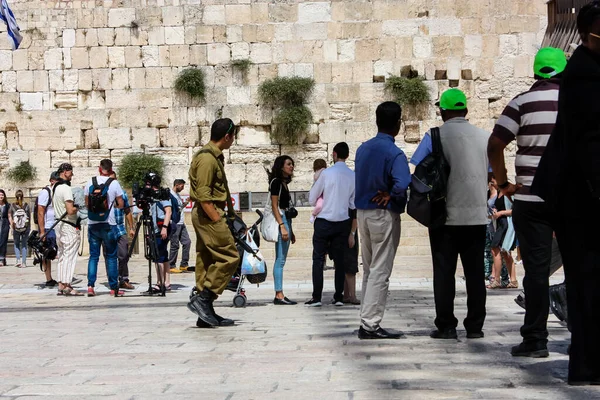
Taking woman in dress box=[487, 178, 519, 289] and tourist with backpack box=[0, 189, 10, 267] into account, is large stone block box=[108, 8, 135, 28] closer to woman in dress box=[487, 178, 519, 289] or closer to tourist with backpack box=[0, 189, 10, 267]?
tourist with backpack box=[0, 189, 10, 267]

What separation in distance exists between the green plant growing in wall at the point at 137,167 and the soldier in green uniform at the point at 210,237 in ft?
39.7

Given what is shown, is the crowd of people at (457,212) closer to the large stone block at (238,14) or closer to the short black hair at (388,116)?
the short black hair at (388,116)

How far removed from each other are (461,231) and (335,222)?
3.35m

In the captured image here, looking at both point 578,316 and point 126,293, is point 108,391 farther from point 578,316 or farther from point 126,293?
point 126,293

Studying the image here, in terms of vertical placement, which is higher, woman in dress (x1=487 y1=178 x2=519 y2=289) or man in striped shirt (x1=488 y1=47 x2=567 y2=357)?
man in striped shirt (x1=488 y1=47 x2=567 y2=357)

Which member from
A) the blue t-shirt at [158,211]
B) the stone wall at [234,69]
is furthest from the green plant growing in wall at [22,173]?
the blue t-shirt at [158,211]

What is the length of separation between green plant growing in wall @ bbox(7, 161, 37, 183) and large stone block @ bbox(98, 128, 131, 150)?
1471mm

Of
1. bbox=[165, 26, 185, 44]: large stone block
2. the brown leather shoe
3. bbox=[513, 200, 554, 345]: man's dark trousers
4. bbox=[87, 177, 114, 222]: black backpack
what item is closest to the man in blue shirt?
bbox=[513, 200, 554, 345]: man's dark trousers

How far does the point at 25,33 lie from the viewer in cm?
2169

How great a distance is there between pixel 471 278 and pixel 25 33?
16109mm

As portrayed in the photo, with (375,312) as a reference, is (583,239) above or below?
above

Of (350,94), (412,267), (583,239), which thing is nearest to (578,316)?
(583,239)

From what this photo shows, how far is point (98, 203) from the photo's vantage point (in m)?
12.5

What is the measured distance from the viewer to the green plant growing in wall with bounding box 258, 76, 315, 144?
20.8 meters
